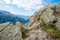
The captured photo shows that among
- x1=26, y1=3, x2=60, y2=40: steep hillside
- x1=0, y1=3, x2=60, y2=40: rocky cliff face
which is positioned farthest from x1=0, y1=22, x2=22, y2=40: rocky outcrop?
x1=26, y1=3, x2=60, y2=40: steep hillside

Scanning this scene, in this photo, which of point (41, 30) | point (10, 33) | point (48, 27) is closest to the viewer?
point (41, 30)

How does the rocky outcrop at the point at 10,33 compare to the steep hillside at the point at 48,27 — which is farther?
the rocky outcrop at the point at 10,33

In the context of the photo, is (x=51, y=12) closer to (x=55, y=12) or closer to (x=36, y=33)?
(x=55, y=12)

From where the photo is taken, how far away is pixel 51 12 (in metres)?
10.5

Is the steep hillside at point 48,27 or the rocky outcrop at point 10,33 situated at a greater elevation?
the steep hillside at point 48,27

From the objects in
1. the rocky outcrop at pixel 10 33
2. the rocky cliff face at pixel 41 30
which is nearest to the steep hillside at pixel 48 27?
the rocky cliff face at pixel 41 30

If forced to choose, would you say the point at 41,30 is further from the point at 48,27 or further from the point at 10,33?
the point at 10,33

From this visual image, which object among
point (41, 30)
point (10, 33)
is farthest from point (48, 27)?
point (10, 33)

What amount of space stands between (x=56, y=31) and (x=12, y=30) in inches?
120

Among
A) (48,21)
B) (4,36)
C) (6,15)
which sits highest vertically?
(48,21)

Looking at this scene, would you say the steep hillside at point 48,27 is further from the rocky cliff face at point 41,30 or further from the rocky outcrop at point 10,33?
the rocky outcrop at point 10,33

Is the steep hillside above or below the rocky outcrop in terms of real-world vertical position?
above

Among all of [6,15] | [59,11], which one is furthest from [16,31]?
[6,15]

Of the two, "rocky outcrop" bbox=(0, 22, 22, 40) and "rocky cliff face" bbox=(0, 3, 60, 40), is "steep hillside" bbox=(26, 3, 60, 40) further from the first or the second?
"rocky outcrop" bbox=(0, 22, 22, 40)
